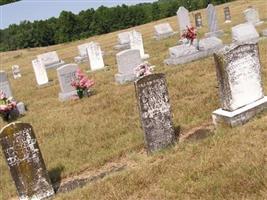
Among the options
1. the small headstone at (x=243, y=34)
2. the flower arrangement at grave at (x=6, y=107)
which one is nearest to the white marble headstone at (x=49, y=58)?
the flower arrangement at grave at (x=6, y=107)

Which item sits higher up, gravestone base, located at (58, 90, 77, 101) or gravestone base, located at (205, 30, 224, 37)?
gravestone base, located at (205, 30, 224, 37)

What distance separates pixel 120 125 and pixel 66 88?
5433mm

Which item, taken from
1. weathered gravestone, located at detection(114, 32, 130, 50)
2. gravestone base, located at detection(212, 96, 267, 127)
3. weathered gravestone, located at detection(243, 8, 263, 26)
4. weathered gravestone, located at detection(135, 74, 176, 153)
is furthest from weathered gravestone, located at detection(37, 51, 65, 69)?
gravestone base, located at detection(212, 96, 267, 127)

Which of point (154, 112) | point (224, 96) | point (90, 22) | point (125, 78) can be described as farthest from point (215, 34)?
point (90, 22)

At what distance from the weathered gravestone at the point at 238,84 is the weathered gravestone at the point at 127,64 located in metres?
7.14

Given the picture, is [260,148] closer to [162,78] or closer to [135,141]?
[162,78]

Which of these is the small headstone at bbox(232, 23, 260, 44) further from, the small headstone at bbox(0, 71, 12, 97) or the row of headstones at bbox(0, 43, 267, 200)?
the small headstone at bbox(0, 71, 12, 97)

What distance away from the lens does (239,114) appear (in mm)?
8586

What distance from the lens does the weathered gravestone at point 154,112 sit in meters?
8.37

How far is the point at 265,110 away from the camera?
29.3 ft

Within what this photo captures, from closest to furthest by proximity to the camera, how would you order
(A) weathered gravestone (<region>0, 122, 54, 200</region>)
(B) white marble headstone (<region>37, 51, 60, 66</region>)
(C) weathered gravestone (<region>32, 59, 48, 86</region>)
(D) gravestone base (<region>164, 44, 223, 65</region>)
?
(A) weathered gravestone (<region>0, 122, 54, 200</region>)
(D) gravestone base (<region>164, 44, 223, 65</region>)
(C) weathered gravestone (<region>32, 59, 48, 86</region>)
(B) white marble headstone (<region>37, 51, 60, 66</region>)

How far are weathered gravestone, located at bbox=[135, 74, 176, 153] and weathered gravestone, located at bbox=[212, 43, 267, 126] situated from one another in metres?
1.09

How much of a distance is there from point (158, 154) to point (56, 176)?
2038mm

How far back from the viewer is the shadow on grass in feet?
26.8
